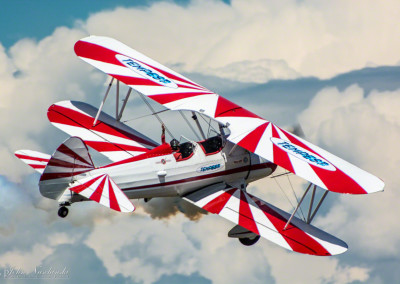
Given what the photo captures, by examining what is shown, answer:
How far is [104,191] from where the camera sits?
68.4ft

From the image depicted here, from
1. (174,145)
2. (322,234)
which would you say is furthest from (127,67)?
(322,234)

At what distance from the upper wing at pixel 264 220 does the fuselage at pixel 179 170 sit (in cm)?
42

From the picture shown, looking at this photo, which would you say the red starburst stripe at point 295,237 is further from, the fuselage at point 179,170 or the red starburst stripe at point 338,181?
the red starburst stripe at point 338,181

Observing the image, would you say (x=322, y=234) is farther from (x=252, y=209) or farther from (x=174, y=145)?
(x=174, y=145)

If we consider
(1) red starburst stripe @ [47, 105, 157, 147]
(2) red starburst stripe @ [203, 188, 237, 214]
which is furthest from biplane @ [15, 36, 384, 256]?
(1) red starburst stripe @ [47, 105, 157, 147]

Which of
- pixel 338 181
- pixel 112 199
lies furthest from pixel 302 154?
pixel 112 199

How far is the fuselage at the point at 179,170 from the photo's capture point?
2242 cm

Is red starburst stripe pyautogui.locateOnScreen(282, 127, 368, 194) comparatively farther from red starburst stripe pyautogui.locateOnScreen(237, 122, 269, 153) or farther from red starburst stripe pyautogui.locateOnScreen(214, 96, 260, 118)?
red starburst stripe pyautogui.locateOnScreen(214, 96, 260, 118)

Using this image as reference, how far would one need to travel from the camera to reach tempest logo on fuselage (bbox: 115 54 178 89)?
83.8 ft

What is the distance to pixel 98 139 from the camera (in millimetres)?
26016

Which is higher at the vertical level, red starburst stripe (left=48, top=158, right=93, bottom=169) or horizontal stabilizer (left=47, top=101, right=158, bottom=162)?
red starburst stripe (left=48, top=158, right=93, bottom=169)

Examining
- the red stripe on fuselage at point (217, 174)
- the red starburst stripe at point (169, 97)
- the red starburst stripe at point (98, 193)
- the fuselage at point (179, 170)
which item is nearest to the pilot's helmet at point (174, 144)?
the fuselage at point (179, 170)

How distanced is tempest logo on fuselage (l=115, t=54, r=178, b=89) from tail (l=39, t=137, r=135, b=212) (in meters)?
4.55

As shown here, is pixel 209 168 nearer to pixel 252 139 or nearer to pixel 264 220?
pixel 252 139
